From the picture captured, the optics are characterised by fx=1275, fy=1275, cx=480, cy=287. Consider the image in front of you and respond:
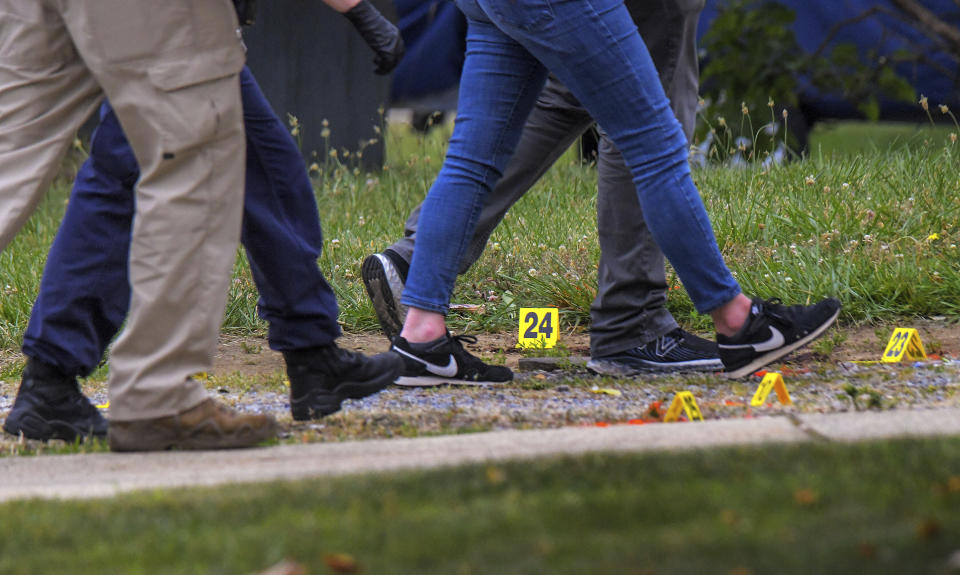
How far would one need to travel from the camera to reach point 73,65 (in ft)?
9.64

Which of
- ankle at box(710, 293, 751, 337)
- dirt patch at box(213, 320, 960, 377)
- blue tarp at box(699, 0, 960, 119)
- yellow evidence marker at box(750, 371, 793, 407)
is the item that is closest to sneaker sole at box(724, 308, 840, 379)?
ankle at box(710, 293, 751, 337)

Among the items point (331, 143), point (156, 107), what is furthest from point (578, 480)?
point (331, 143)

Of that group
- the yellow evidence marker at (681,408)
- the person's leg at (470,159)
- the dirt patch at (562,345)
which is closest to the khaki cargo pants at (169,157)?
the person's leg at (470,159)

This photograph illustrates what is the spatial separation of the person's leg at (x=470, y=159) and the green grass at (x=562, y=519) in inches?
48.1

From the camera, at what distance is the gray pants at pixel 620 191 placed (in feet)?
12.4

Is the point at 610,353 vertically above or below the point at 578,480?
below

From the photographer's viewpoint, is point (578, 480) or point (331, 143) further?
point (331, 143)

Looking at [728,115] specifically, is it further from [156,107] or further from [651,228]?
[156,107]

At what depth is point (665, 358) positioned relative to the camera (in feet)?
12.8

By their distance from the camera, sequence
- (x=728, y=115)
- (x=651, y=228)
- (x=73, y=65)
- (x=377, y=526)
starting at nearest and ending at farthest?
(x=377, y=526)
(x=73, y=65)
(x=651, y=228)
(x=728, y=115)

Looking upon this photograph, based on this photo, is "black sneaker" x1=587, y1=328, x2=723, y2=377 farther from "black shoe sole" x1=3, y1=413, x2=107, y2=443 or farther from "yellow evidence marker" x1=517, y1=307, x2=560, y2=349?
"black shoe sole" x1=3, y1=413, x2=107, y2=443

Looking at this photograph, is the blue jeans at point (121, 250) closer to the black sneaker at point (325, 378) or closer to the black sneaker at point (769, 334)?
the black sneaker at point (325, 378)

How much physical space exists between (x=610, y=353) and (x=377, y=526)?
2011 millimetres

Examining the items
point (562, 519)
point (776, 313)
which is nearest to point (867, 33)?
point (776, 313)
